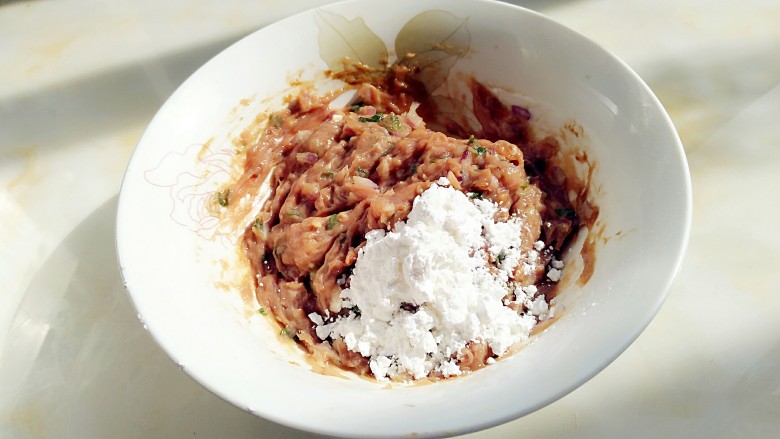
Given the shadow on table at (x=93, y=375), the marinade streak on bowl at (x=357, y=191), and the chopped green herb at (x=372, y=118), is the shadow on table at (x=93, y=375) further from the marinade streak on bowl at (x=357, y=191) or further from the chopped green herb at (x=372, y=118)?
the chopped green herb at (x=372, y=118)

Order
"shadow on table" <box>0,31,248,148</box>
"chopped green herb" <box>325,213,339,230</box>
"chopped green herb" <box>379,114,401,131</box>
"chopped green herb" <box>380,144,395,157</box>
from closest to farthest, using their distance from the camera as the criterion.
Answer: "chopped green herb" <box>325,213,339,230</box> < "chopped green herb" <box>380,144,395,157</box> < "chopped green herb" <box>379,114,401,131</box> < "shadow on table" <box>0,31,248,148</box>

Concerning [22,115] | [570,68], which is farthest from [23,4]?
[570,68]

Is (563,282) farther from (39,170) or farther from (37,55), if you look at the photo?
(37,55)

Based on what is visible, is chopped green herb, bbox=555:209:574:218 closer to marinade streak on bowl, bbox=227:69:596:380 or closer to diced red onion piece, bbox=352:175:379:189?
marinade streak on bowl, bbox=227:69:596:380

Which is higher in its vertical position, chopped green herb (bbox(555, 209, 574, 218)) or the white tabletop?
chopped green herb (bbox(555, 209, 574, 218))

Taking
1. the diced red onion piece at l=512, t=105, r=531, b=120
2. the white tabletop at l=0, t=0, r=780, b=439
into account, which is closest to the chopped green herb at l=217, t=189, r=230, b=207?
the white tabletop at l=0, t=0, r=780, b=439

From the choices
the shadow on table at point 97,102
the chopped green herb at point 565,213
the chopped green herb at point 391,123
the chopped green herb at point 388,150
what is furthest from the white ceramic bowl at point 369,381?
the shadow on table at point 97,102
